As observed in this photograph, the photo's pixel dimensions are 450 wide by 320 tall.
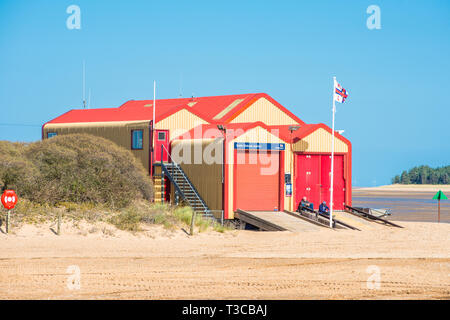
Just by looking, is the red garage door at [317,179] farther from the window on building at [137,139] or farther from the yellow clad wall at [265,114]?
the window on building at [137,139]

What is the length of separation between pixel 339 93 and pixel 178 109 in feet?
25.3

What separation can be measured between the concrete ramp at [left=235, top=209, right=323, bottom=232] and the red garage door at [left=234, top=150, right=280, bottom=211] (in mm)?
499

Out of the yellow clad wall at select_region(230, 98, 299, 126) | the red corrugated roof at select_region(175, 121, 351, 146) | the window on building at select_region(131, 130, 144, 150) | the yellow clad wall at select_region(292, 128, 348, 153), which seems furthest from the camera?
the yellow clad wall at select_region(230, 98, 299, 126)

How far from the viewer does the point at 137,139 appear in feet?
101

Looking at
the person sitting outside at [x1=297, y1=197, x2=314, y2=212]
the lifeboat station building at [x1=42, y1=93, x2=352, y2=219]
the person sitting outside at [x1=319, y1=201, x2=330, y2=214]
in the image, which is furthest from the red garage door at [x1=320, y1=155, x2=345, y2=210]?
the person sitting outside at [x1=297, y1=197, x2=314, y2=212]

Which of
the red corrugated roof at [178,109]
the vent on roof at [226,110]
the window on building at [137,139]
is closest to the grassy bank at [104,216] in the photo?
the window on building at [137,139]

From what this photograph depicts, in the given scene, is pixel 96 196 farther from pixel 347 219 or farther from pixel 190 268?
pixel 347 219

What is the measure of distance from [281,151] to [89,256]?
12952mm

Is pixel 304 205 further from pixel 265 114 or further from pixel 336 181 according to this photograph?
pixel 265 114

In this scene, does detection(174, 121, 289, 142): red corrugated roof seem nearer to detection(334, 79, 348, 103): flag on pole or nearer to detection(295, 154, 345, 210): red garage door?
detection(295, 154, 345, 210): red garage door

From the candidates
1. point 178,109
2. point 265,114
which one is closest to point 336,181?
point 265,114

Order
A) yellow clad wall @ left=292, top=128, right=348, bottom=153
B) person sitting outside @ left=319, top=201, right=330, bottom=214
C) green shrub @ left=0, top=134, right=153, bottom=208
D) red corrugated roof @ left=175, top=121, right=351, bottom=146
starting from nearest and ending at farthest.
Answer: green shrub @ left=0, top=134, right=153, bottom=208
red corrugated roof @ left=175, top=121, right=351, bottom=146
person sitting outside @ left=319, top=201, right=330, bottom=214
yellow clad wall @ left=292, top=128, right=348, bottom=153

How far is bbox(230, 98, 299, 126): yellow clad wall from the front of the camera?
33656 millimetres

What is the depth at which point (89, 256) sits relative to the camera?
57.8 feet
